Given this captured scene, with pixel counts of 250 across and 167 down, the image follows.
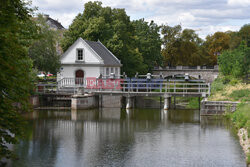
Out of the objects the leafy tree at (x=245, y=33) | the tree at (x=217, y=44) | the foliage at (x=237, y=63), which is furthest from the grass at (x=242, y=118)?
the tree at (x=217, y=44)

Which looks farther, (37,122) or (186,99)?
(186,99)

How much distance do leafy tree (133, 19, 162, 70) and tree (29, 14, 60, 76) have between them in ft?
66.2

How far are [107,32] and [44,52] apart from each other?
1207 centimetres

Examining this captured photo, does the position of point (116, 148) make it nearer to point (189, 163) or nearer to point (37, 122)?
point (189, 163)

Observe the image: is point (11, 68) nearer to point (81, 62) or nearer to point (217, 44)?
point (81, 62)

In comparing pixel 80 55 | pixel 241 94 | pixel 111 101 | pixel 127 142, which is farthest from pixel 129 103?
pixel 127 142

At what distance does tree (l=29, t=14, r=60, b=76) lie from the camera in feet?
133

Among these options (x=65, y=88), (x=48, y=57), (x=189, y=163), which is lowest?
(x=189, y=163)

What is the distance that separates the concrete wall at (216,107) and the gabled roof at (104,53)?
1489 centimetres

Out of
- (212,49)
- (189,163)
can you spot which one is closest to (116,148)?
(189,163)

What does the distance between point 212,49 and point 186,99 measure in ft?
153

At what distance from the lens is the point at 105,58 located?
45.6m

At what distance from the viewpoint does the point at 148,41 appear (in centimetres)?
6369

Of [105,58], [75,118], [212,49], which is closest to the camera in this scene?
[75,118]
